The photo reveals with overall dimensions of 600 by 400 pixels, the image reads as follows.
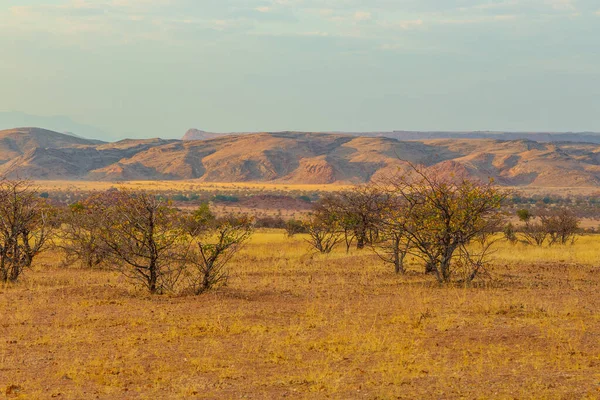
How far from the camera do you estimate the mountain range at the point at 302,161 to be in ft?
424

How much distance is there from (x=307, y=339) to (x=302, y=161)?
129 metres

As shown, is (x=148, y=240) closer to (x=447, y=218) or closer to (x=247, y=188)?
(x=447, y=218)

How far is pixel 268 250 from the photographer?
30312 mm

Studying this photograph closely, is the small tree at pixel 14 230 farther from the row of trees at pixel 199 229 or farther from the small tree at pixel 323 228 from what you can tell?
the small tree at pixel 323 228


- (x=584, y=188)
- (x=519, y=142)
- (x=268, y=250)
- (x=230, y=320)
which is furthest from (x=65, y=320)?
(x=519, y=142)

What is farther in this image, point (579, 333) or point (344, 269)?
point (344, 269)

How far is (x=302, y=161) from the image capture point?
5522 inches

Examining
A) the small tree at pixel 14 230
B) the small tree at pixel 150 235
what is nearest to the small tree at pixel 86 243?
the small tree at pixel 14 230

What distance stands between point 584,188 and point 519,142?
149ft

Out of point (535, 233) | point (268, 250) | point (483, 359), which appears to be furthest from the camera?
point (535, 233)

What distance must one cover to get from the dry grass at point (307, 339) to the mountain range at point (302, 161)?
331ft

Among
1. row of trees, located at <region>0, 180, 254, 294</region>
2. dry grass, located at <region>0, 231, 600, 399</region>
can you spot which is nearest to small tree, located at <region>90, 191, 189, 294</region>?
row of trees, located at <region>0, 180, 254, 294</region>

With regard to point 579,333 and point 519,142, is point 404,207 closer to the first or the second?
point 579,333

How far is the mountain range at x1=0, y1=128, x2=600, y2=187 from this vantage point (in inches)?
5094
